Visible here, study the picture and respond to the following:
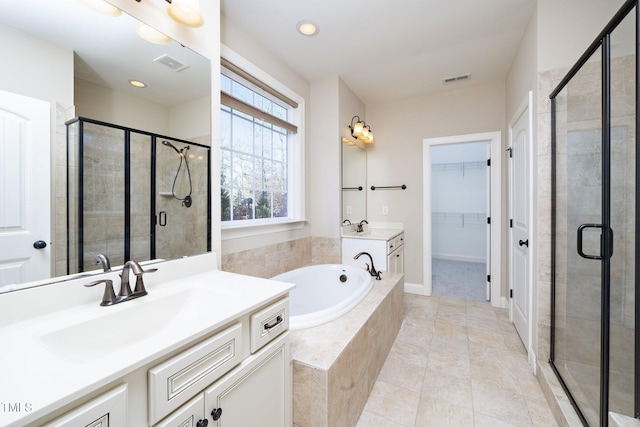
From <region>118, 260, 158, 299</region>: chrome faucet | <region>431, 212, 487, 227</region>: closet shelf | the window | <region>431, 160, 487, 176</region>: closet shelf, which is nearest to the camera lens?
<region>118, 260, 158, 299</region>: chrome faucet

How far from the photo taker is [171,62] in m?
1.33

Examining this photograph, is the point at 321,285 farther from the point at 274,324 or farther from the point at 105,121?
the point at 105,121

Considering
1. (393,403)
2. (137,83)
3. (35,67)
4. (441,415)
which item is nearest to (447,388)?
(441,415)

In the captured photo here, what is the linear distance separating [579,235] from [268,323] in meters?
1.63

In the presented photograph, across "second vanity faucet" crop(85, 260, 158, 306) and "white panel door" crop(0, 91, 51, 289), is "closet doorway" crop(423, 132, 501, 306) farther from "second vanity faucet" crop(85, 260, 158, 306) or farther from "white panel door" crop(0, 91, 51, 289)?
"white panel door" crop(0, 91, 51, 289)

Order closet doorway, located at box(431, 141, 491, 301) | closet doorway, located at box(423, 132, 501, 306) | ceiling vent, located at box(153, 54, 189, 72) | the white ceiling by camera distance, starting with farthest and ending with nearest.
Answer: closet doorway, located at box(431, 141, 491, 301) < closet doorway, located at box(423, 132, 501, 306) < the white ceiling < ceiling vent, located at box(153, 54, 189, 72)

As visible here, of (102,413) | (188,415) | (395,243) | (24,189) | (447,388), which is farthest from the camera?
(395,243)

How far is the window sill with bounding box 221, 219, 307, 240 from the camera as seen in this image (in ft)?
6.72

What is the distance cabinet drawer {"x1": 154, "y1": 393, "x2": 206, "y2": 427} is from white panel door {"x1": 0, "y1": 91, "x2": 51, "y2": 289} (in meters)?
0.67

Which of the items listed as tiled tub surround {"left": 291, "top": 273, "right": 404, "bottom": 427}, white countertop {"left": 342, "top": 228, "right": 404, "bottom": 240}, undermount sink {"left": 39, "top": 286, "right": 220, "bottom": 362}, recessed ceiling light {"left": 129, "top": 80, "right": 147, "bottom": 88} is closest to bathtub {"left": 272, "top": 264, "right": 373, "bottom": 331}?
white countertop {"left": 342, "top": 228, "right": 404, "bottom": 240}

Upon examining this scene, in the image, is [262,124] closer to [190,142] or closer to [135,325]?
[190,142]

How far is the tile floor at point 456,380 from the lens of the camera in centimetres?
150

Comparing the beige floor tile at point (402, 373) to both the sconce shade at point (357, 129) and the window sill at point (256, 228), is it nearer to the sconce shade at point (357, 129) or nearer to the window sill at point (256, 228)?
the window sill at point (256, 228)

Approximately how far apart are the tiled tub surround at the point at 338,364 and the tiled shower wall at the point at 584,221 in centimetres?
111
